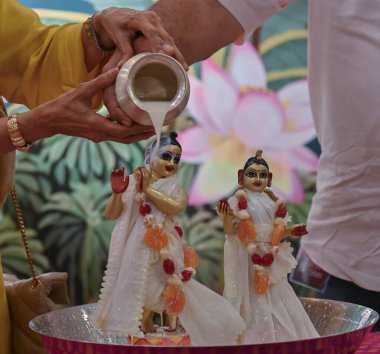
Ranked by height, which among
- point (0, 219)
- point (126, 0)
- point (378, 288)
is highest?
point (126, 0)

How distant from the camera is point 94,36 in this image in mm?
1185

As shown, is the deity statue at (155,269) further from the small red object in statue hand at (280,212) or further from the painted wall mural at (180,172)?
the painted wall mural at (180,172)

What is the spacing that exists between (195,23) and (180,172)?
1761mm

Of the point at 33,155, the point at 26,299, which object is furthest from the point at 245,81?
the point at 26,299

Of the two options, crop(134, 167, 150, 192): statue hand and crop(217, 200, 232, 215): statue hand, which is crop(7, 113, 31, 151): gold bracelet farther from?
crop(217, 200, 232, 215): statue hand

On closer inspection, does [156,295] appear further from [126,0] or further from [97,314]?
[126,0]

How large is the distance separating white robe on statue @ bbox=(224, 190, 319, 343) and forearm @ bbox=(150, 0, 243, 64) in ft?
1.17

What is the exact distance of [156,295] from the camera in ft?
3.19

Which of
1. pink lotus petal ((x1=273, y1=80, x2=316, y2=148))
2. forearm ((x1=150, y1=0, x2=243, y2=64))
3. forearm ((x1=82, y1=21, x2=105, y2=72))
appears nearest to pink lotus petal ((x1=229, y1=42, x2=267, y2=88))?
pink lotus petal ((x1=273, y1=80, x2=316, y2=148))

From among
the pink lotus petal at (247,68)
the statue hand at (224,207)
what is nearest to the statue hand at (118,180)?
the statue hand at (224,207)

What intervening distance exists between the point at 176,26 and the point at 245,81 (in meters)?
1.88

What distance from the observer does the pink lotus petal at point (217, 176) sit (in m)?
3.03

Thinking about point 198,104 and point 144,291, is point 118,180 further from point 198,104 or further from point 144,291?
point 198,104

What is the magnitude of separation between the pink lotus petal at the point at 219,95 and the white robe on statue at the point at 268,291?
2.05m
